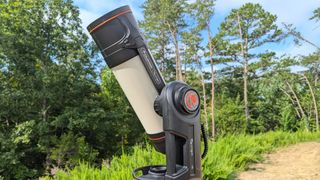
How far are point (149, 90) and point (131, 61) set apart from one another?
13 centimetres

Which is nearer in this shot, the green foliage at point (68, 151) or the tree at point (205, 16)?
the green foliage at point (68, 151)

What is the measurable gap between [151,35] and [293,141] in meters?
14.5

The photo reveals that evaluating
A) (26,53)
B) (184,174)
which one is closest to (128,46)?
(184,174)

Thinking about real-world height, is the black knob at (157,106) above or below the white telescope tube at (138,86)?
below

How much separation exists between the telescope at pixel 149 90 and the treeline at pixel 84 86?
26.1 ft

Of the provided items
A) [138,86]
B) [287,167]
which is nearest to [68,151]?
[287,167]

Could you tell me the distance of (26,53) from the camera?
38.7 ft

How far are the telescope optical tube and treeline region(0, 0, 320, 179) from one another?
800 centimetres

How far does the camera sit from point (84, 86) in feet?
42.3

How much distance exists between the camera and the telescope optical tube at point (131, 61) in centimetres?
114

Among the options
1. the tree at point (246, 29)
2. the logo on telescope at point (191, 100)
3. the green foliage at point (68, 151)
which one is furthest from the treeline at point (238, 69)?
the logo on telescope at point (191, 100)

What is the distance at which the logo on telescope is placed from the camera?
112cm

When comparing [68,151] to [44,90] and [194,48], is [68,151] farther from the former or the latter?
[194,48]

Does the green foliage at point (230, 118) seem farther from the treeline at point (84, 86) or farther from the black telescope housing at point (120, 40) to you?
the black telescope housing at point (120, 40)
